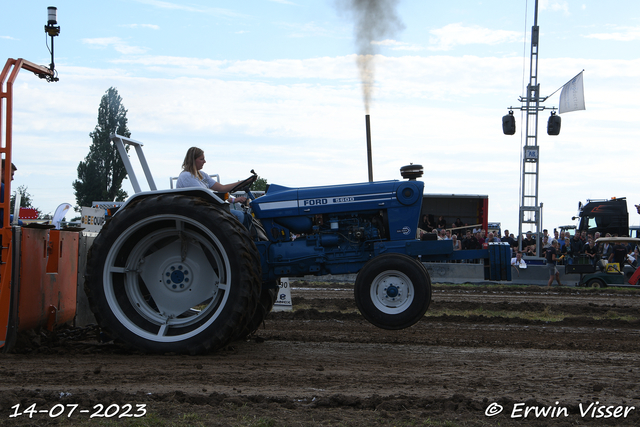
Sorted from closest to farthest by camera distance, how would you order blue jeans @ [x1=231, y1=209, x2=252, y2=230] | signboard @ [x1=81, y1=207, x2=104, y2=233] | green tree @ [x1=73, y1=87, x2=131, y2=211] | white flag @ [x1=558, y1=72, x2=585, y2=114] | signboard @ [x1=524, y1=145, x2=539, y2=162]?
blue jeans @ [x1=231, y1=209, x2=252, y2=230] < signboard @ [x1=81, y1=207, x2=104, y2=233] < white flag @ [x1=558, y1=72, x2=585, y2=114] < signboard @ [x1=524, y1=145, x2=539, y2=162] < green tree @ [x1=73, y1=87, x2=131, y2=211]

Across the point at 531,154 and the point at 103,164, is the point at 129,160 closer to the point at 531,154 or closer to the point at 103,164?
the point at 531,154

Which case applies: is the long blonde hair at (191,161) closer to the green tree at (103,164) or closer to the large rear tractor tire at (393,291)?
the large rear tractor tire at (393,291)

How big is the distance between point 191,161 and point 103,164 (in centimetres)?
4200

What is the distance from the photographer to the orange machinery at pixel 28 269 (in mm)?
4938

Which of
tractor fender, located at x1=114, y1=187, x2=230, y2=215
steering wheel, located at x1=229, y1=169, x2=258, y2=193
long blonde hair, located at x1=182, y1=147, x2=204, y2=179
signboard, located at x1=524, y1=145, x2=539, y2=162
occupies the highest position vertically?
signboard, located at x1=524, y1=145, x2=539, y2=162

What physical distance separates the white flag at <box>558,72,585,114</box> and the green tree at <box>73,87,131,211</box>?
32.5m

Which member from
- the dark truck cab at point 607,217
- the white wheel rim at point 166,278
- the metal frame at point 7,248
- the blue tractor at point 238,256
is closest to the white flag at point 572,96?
the dark truck cab at point 607,217

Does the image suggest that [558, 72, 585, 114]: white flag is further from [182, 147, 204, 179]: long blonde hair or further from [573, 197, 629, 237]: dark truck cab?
[182, 147, 204, 179]: long blonde hair

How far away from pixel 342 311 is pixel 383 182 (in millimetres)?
3649

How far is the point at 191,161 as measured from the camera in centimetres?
596

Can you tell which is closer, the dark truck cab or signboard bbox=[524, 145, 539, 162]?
signboard bbox=[524, 145, 539, 162]

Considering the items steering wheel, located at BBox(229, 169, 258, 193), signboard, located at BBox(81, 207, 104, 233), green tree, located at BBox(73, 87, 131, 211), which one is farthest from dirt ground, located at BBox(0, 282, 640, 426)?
green tree, located at BBox(73, 87, 131, 211)

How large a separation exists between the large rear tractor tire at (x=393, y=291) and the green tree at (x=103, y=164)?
41.8 metres

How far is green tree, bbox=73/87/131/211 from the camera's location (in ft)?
147
